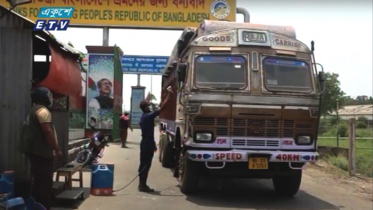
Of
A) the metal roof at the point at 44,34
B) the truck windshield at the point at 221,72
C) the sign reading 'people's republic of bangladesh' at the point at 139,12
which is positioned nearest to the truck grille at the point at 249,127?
the truck windshield at the point at 221,72

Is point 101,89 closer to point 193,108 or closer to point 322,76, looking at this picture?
point 193,108

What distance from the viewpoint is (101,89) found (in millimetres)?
19594

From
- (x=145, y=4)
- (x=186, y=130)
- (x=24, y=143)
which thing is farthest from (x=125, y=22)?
(x=24, y=143)

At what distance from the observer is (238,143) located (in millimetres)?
7930

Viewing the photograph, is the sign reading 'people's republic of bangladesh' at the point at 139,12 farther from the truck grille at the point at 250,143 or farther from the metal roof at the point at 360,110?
the metal roof at the point at 360,110

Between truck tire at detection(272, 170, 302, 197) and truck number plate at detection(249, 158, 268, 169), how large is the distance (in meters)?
0.76

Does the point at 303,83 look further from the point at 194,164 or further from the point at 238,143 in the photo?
the point at 194,164

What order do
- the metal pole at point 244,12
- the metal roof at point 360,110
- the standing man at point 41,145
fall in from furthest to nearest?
the metal roof at point 360,110 → the metal pole at point 244,12 → the standing man at point 41,145

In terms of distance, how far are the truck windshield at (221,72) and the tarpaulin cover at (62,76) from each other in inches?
89.0

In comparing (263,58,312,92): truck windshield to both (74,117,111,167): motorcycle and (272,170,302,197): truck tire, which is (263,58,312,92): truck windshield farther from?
(74,117,111,167): motorcycle

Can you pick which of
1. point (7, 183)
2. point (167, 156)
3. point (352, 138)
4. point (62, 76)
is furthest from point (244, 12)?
point (7, 183)

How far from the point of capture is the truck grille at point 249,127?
7.88 m

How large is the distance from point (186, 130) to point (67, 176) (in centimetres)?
229

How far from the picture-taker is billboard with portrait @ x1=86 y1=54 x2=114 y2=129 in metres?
19.5
